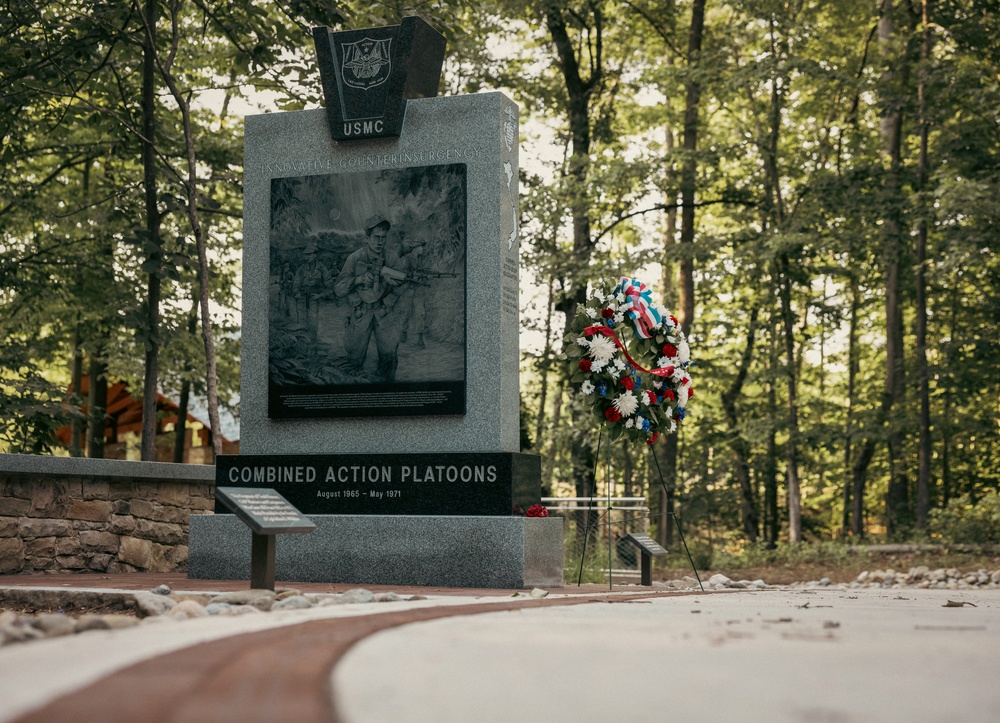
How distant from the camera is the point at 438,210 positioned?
9.48 m

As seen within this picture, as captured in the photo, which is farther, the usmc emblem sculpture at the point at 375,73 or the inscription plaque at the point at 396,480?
the usmc emblem sculpture at the point at 375,73

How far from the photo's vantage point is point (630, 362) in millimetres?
10047

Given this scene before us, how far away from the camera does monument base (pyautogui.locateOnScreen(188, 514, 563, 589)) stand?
8664 millimetres

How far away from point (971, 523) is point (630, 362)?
9841 mm

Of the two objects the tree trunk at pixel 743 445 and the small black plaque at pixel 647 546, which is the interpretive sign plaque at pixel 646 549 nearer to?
the small black plaque at pixel 647 546

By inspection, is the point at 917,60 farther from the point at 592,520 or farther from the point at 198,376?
the point at 198,376

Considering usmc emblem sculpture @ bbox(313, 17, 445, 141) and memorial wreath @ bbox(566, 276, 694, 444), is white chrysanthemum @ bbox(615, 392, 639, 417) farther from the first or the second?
usmc emblem sculpture @ bbox(313, 17, 445, 141)

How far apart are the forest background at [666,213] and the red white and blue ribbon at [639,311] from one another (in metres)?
4.46

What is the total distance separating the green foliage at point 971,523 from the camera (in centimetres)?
1728

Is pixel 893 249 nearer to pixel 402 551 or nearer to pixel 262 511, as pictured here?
pixel 402 551

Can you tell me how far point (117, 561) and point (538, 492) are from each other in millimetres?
4290

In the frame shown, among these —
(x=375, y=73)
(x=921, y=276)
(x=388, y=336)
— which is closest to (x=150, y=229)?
(x=375, y=73)

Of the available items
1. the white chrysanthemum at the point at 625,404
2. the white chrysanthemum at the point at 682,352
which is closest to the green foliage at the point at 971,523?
the white chrysanthemum at the point at 682,352

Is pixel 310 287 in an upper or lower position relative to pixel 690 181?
lower
